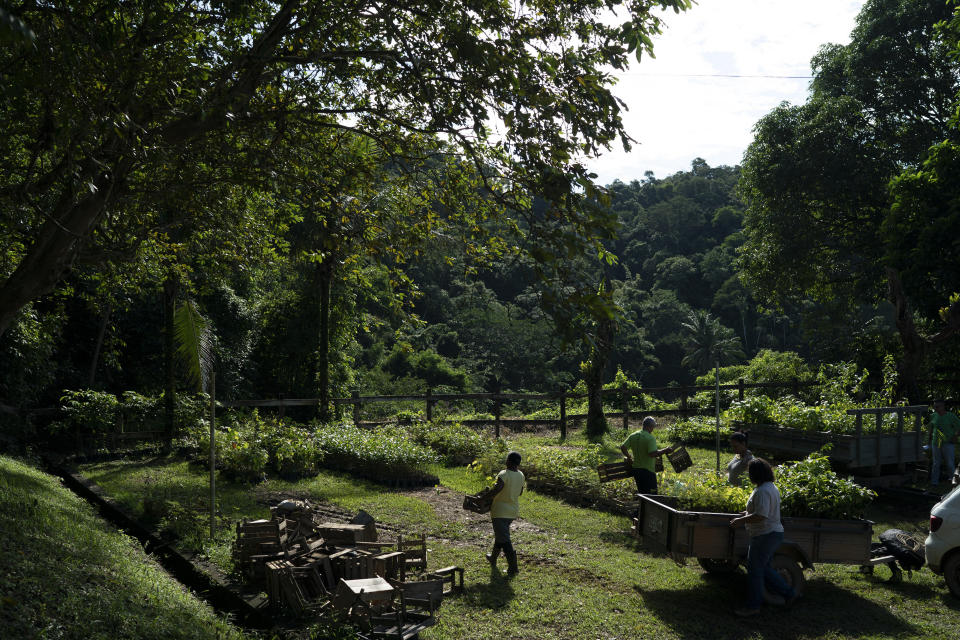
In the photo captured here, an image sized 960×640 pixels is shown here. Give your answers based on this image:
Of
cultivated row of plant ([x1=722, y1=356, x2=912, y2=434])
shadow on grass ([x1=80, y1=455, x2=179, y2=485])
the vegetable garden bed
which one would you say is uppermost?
cultivated row of plant ([x1=722, y1=356, x2=912, y2=434])

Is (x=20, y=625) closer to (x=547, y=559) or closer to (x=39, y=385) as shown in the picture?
(x=547, y=559)

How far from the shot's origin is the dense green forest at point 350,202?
6801 mm

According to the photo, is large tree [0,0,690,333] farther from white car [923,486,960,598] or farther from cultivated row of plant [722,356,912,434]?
cultivated row of plant [722,356,912,434]

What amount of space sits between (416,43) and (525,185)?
2001 mm

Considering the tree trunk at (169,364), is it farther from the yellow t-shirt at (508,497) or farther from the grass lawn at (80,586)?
the yellow t-shirt at (508,497)

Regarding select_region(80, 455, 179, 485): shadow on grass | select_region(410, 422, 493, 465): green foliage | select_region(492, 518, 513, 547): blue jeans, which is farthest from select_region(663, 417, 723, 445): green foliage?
select_region(80, 455, 179, 485): shadow on grass

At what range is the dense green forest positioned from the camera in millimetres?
6801

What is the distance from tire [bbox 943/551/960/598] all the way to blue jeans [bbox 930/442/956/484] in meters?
6.19

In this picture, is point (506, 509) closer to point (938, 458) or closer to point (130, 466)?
point (938, 458)

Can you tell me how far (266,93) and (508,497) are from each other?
231 inches

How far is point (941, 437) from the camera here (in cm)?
1327

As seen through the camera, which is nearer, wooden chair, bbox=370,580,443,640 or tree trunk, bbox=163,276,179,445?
wooden chair, bbox=370,580,443,640

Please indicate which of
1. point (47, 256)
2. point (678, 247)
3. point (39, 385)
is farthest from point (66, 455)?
point (678, 247)

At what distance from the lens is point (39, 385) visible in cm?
1712
